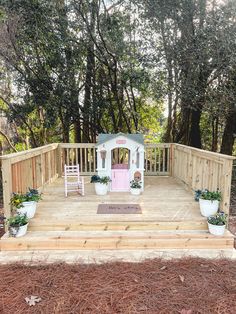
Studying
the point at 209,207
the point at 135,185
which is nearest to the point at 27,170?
the point at 135,185

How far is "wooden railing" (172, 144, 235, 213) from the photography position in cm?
358

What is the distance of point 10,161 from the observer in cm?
353

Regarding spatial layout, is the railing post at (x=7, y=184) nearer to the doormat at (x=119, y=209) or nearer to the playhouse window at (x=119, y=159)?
the doormat at (x=119, y=209)

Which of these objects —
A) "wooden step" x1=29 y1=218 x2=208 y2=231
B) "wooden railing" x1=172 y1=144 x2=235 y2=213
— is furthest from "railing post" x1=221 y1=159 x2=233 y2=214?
"wooden step" x1=29 y1=218 x2=208 y2=231

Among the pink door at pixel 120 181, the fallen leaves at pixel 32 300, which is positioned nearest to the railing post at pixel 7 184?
the fallen leaves at pixel 32 300

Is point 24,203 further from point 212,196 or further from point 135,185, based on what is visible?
point 212,196

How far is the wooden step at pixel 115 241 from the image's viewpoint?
3225 mm

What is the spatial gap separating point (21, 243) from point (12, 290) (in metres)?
0.86

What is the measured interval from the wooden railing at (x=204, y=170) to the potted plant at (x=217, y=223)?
0.25 m

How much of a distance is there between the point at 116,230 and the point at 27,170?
6.45 ft

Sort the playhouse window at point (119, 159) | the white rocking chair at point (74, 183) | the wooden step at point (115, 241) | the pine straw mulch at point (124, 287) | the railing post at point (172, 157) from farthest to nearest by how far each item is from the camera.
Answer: the railing post at point (172, 157), the playhouse window at point (119, 159), the white rocking chair at point (74, 183), the wooden step at point (115, 241), the pine straw mulch at point (124, 287)

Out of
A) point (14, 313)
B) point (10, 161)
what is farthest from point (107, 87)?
point (14, 313)

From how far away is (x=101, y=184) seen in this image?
4.84 metres

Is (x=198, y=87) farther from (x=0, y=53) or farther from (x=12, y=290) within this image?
(x=12, y=290)
